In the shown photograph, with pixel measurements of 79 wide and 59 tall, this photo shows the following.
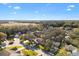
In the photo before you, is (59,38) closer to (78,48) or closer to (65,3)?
(78,48)

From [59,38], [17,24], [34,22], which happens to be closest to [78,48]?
[59,38]

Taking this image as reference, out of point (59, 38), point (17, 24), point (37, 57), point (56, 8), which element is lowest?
point (37, 57)

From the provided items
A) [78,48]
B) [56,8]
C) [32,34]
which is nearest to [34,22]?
[32,34]

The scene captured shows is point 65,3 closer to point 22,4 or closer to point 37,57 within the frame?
point 22,4

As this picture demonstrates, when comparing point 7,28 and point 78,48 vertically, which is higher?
point 7,28

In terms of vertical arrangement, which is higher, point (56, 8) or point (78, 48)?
point (56, 8)

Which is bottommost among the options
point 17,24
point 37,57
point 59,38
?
point 37,57

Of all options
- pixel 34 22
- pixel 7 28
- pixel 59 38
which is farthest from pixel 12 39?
pixel 59 38
